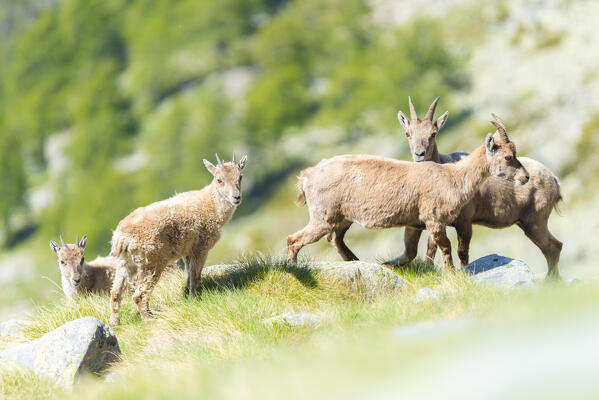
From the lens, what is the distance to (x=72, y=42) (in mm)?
150750

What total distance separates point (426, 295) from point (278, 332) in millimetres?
2335

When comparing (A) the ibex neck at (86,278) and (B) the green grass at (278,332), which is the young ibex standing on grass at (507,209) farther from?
(A) the ibex neck at (86,278)

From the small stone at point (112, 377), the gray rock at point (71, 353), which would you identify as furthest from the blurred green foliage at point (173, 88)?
the small stone at point (112, 377)

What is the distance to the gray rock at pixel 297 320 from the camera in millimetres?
10320

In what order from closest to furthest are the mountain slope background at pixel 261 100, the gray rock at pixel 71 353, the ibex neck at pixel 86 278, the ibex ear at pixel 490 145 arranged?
the gray rock at pixel 71 353
the ibex ear at pixel 490 145
the ibex neck at pixel 86 278
the mountain slope background at pixel 261 100

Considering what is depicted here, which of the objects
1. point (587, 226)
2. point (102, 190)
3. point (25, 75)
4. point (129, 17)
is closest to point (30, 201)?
point (102, 190)

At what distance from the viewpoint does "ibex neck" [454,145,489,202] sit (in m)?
12.7

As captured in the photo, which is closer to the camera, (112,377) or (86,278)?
(112,377)

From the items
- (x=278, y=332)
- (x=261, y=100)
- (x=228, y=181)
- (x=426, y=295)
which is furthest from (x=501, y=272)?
(x=261, y=100)

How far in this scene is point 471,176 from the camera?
41.9 ft

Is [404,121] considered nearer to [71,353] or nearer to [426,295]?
[426,295]

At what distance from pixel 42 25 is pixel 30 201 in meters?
49.0

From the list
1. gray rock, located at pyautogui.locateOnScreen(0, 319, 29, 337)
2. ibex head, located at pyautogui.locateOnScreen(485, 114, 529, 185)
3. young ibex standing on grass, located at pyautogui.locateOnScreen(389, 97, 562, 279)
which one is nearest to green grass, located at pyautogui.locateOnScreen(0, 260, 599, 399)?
gray rock, located at pyautogui.locateOnScreen(0, 319, 29, 337)

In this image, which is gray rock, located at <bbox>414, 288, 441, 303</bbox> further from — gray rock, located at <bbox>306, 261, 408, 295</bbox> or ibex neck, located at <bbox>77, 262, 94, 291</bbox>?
ibex neck, located at <bbox>77, 262, 94, 291</bbox>
